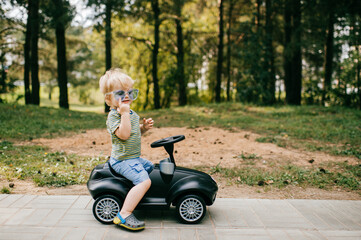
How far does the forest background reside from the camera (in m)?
15.6

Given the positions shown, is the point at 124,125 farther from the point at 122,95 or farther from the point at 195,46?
the point at 195,46

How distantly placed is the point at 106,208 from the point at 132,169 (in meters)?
0.53

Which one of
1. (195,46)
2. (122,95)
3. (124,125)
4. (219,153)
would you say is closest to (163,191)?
(124,125)

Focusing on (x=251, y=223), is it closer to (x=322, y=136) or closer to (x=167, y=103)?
(x=322, y=136)

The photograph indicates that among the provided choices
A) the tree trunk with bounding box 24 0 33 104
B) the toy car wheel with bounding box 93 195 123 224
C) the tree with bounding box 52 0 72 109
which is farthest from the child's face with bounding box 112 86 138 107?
the tree trunk with bounding box 24 0 33 104

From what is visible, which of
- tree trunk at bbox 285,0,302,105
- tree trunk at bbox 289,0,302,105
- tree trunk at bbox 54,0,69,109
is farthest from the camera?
tree trunk at bbox 289,0,302,105

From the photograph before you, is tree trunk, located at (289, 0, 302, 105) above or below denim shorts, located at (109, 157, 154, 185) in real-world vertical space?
above

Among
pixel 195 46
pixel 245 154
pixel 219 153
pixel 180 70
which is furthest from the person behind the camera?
pixel 195 46

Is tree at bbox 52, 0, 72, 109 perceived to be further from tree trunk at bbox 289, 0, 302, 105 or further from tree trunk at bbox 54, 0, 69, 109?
tree trunk at bbox 289, 0, 302, 105

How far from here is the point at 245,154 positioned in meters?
6.51

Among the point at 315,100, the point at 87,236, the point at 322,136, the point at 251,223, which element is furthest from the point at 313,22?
the point at 87,236

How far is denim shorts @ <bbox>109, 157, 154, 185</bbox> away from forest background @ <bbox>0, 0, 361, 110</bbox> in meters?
A: 10.9

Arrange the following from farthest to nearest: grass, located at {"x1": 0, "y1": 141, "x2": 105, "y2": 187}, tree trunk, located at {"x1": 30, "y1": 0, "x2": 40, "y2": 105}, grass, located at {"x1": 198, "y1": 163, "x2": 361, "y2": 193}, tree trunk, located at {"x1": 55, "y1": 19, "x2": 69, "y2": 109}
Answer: tree trunk, located at {"x1": 55, "y1": 19, "x2": 69, "y2": 109}
tree trunk, located at {"x1": 30, "y1": 0, "x2": 40, "y2": 105}
grass, located at {"x1": 198, "y1": 163, "x2": 361, "y2": 193}
grass, located at {"x1": 0, "y1": 141, "x2": 105, "y2": 187}

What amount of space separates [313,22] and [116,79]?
17161 mm
